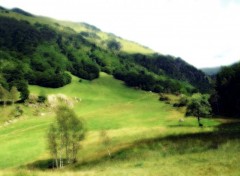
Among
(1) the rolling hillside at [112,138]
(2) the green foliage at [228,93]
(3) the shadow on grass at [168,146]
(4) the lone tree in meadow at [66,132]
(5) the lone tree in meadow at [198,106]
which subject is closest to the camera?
(1) the rolling hillside at [112,138]

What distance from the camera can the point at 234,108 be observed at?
5010 inches

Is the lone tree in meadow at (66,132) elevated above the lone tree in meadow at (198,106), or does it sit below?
below

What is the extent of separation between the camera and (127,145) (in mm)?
65812

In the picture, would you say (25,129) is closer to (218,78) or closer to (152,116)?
(152,116)

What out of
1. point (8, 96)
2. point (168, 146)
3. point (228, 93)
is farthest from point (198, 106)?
point (8, 96)

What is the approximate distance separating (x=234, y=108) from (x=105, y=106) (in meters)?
65.5

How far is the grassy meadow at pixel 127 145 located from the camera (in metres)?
31.0

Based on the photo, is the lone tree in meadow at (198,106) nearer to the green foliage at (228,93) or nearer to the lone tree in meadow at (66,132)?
the green foliage at (228,93)

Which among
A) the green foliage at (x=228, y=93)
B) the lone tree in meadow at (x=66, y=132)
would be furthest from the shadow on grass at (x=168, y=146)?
the green foliage at (x=228, y=93)

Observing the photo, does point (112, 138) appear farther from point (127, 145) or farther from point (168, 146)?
point (168, 146)

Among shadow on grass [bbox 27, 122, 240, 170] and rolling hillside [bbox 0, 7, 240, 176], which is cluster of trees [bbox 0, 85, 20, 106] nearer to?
rolling hillside [bbox 0, 7, 240, 176]

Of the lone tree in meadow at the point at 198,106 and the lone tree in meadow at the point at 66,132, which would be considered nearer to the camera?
the lone tree in meadow at the point at 66,132

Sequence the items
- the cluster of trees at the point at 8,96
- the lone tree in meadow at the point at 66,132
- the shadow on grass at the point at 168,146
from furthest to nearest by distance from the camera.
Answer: the cluster of trees at the point at 8,96 → the lone tree in meadow at the point at 66,132 → the shadow on grass at the point at 168,146

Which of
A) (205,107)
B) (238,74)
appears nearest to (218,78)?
(238,74)
